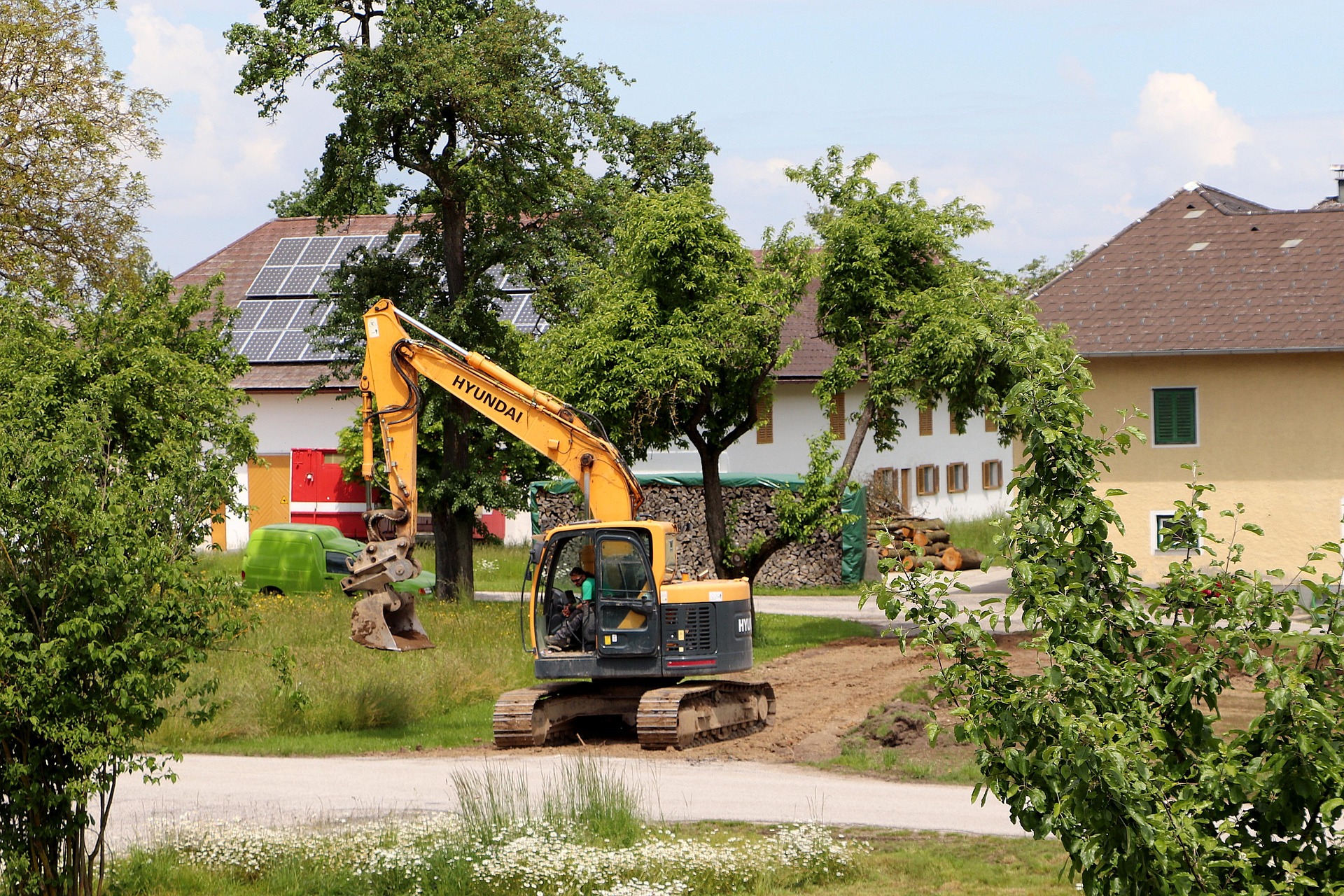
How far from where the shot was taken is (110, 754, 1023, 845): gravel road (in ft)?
41.1

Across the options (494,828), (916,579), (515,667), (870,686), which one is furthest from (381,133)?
(916,579)

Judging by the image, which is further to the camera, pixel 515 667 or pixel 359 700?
pixel 515 667

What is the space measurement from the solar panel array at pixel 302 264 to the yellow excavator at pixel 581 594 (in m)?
25.1

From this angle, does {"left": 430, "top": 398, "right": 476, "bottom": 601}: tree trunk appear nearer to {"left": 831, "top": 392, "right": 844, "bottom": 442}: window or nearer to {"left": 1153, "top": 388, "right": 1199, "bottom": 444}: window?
{"left": 831, "top": 392, "right": 844, "bottom": 442}: window

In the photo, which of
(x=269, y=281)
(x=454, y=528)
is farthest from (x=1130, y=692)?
(x=269, y=281)

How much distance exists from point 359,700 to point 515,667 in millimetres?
3402

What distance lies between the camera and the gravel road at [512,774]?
41.1 feet

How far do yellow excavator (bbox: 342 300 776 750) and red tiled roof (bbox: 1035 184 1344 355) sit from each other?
13415 millimetres

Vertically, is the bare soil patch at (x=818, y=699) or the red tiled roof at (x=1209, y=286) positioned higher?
the red tiled roof at (x=1209, y=286)

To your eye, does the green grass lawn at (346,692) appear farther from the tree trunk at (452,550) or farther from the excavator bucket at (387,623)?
the tree trunk at (452,550)

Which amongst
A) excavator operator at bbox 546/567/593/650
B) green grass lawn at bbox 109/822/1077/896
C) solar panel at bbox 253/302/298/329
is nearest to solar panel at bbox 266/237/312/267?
solar panel at bbox 253/302/298/329

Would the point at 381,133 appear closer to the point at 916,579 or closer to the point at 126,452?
the point at 126,452

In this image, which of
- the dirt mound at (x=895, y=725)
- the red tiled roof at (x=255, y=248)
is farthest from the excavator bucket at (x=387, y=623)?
the red tiled roof at (x=255, y=248)

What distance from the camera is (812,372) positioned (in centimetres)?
3809
